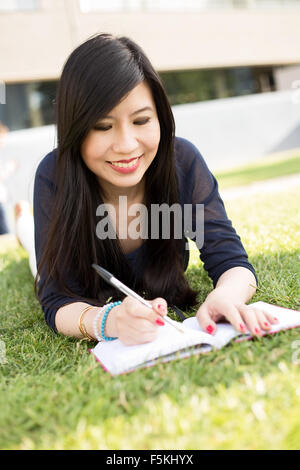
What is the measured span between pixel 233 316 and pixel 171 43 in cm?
1266

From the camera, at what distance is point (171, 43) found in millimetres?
13109

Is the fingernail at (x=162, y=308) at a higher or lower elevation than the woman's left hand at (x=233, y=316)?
higher

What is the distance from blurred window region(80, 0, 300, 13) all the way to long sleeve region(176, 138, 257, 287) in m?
10.9

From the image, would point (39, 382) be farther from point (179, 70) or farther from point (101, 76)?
point (179, 70)

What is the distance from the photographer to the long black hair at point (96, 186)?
5.74 feet

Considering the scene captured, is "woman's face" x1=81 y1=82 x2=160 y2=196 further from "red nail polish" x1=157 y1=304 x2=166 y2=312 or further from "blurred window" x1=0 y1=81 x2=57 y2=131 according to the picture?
"blurred window" x1=0 y1=81 x2=57 y2=131

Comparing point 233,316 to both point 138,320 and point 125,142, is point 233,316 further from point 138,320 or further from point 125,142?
point 125,142

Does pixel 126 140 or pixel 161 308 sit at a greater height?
pixel 126 140

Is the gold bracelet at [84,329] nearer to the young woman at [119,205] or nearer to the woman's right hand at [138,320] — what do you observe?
the young woman at [119,205]

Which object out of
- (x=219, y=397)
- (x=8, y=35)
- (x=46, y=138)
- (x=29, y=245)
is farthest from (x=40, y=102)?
(x=219, y=397)

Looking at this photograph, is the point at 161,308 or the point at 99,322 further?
the point at 99,322

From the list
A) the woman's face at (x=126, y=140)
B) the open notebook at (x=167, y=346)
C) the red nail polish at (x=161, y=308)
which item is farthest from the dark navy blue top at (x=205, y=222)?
the red nail polish at (x=161, y=308)

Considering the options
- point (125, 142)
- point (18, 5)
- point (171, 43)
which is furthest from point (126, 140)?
point (171, 43)

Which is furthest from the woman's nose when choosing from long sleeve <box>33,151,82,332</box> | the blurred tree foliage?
the blurred tree foliage
